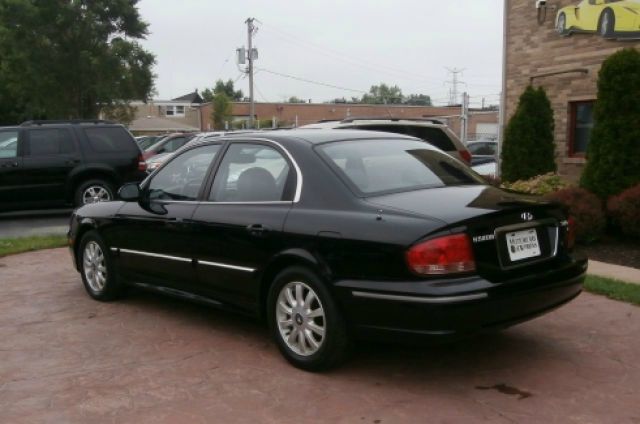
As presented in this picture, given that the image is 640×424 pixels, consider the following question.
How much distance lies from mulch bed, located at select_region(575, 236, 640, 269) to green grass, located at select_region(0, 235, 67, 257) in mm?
7150

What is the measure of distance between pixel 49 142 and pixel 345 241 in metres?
9.95

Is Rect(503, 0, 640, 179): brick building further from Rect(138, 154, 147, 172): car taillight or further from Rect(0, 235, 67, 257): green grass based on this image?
Rect(0, 235, 67, 257): green grass

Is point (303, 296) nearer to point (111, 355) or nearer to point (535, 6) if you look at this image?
point (111, 355)

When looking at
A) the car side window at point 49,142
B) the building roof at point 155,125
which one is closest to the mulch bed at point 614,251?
the car side window at point 49,142

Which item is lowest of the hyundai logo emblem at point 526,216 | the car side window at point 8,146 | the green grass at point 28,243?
the green grass at point 28,243

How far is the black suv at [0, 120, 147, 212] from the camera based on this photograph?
40.3 feet

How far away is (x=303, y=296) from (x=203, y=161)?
5.62 feet

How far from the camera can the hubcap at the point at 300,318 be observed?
14.4 ft

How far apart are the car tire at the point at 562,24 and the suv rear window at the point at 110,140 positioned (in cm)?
847

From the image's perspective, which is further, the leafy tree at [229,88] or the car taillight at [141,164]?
the leafy tree at [229,88]

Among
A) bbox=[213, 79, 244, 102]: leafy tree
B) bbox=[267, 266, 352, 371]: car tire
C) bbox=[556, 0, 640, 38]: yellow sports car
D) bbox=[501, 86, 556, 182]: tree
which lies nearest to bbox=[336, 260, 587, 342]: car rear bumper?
bbox=[267, 266, 352, 371]: car tire

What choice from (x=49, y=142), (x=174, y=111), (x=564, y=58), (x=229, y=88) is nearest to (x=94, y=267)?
(x=49, y=142)

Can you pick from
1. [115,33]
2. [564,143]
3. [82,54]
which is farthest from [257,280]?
[115,33]

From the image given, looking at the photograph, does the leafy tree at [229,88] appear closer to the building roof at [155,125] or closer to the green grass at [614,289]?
the building roof at [155,125]
